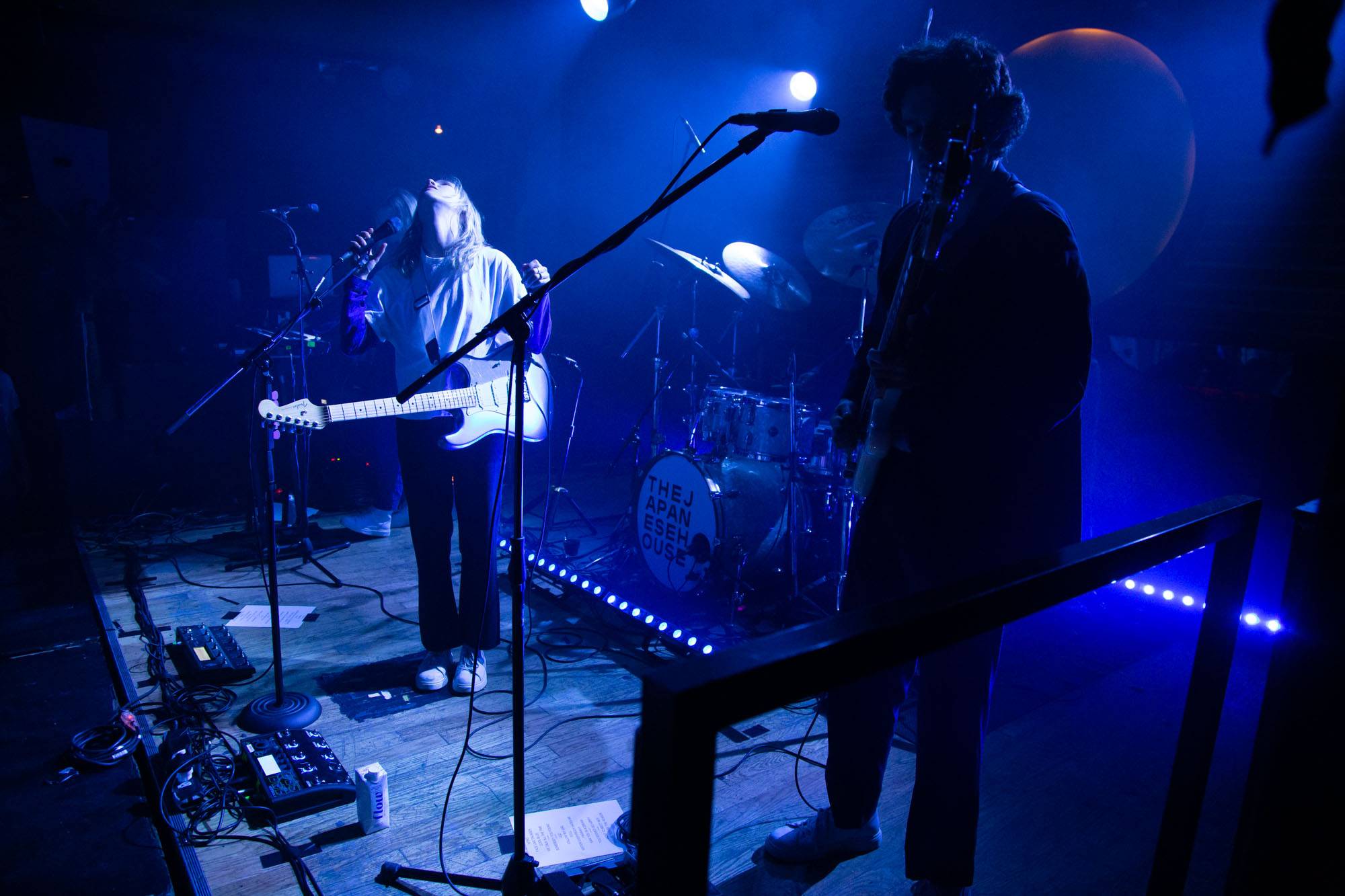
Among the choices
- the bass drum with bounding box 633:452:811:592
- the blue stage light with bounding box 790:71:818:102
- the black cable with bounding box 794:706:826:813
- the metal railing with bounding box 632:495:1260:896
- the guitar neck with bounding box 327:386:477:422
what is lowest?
the black cable with bounding box 794:706:826:813

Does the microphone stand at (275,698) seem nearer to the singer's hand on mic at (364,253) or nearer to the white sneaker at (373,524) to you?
the singer's hand on mic at (364,253)

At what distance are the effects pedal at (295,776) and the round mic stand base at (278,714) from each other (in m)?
0.13

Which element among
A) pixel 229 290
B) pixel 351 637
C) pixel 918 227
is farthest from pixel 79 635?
pixel 918 227

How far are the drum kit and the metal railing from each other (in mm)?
2774

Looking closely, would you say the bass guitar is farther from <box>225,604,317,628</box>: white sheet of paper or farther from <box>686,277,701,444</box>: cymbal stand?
<box>225,604,317,628</box>: white sheet of paper

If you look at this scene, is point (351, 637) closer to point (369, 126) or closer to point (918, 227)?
point (918, 227)

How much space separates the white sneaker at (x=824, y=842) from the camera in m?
2.29

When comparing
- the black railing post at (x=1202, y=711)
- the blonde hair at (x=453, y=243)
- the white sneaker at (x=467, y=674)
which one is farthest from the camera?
the white sneaker at (x=467, y=674)

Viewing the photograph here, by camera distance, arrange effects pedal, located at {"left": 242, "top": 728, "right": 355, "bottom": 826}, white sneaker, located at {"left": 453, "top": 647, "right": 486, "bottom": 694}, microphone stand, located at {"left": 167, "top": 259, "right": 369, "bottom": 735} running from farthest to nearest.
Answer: white sneaker, located at {"left": 453, "top": 647, "right": 486, "bottom": 694}
microphone stand, located at {"left": 167, "top": 259, "right": 369, "bottom": 735}
effects pedal, located at {"left": 242, "top": 728, "right": 355, "bottom": 826}

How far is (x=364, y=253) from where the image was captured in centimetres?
288

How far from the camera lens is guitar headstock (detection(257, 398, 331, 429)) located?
3021 mm

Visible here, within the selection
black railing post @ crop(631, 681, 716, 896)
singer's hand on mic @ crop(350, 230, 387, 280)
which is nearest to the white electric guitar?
singer's hand on mic @ crop(350, 230, 387, 280)

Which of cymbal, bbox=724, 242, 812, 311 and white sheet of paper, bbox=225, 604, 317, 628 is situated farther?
cymbal, bbox=724, 242, 812, 311

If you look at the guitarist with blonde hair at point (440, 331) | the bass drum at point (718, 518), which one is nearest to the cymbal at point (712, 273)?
the bass drum at point (718, 518)
